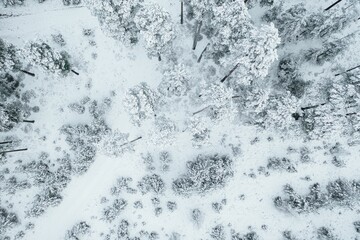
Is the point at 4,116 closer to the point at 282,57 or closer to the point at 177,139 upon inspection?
the point at 177,139

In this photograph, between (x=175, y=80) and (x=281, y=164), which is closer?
(x=175, y=80)

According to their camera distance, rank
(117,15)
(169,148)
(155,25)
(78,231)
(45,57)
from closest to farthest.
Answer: (155,25) → (117,15) → (45,57) → (78,231) → (169,148)

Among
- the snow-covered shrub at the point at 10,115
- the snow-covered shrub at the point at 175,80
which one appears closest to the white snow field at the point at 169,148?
the snow-covered shrub at the point at 10,115

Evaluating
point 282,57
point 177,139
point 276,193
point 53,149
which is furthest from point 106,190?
point 282,57

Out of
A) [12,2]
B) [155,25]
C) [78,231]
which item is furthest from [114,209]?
[12,2]

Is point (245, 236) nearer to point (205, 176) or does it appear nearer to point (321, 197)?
point (205, 176)

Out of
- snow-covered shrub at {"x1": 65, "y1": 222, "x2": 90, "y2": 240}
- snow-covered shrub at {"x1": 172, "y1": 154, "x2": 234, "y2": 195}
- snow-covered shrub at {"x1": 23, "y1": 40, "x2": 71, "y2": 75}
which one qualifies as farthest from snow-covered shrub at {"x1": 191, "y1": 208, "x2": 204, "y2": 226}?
snow-covered shrub at {"x1": 23, "y1": 40, "x2": 71, "y2": 75}
